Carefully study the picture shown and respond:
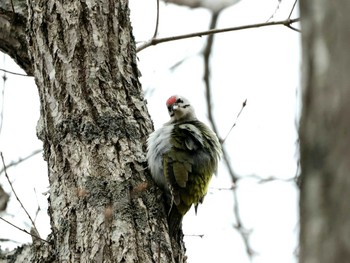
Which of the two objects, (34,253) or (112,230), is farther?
(34,253)

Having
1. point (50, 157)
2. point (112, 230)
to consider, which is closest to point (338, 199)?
point (112, 230)

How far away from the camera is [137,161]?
10.6 ft

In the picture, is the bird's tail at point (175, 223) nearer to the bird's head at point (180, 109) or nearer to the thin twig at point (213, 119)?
the bird's head at point (180, 109)

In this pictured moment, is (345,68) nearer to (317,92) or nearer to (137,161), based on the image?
(317,92)

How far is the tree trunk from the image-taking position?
2.84 metres

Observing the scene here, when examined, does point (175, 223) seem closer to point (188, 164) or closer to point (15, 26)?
point (188, 164)

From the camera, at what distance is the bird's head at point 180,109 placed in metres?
4.85

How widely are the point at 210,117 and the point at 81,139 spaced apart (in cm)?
307

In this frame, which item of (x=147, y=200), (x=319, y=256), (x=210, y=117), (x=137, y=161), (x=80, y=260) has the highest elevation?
(x=210, y=117)

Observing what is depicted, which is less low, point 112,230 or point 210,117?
point 210,117

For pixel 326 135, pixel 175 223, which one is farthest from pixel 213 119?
pixel 326 135

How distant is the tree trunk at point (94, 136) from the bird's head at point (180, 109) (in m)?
1.23

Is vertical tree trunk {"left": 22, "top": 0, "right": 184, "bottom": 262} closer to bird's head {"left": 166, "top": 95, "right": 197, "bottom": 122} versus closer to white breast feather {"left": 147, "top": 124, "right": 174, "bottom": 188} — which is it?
white breast feather {"left": 147, "top": 124, "right": 174, "bottom": 188}

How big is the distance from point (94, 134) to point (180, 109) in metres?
1.77
